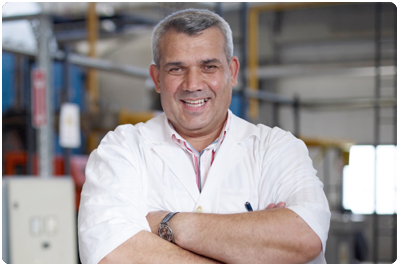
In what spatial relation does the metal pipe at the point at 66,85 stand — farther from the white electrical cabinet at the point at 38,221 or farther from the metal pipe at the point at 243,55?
the metal pipe at the point at 243,55

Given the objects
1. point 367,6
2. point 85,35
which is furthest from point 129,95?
point 367,6

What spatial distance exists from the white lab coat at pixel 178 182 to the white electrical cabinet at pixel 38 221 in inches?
43.4

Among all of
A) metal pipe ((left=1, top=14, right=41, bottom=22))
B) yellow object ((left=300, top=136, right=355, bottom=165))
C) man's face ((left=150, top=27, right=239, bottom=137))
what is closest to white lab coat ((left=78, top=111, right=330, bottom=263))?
man's face ((left=150, top=27, right=239, bottom=137))

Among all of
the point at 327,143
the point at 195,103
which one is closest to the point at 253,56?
the point at 327,143

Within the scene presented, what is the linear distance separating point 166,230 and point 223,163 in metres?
0.25

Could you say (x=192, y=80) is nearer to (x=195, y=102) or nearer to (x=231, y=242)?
(x=195, y=102)

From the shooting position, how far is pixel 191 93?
121 centimetres

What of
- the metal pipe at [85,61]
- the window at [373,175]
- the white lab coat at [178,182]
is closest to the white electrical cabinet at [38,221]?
the metal pipe at [85,61]

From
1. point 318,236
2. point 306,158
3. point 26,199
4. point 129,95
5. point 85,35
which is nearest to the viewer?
point 318,236

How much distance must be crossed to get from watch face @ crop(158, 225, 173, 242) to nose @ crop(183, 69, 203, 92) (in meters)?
0.37

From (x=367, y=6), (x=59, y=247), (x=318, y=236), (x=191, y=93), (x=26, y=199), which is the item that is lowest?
(x=59, y=247)

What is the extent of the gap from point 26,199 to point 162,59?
1.37 meters

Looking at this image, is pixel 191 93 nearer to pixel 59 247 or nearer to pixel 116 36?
pixel 59 247

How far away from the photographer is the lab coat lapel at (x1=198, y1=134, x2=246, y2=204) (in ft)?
4.08
